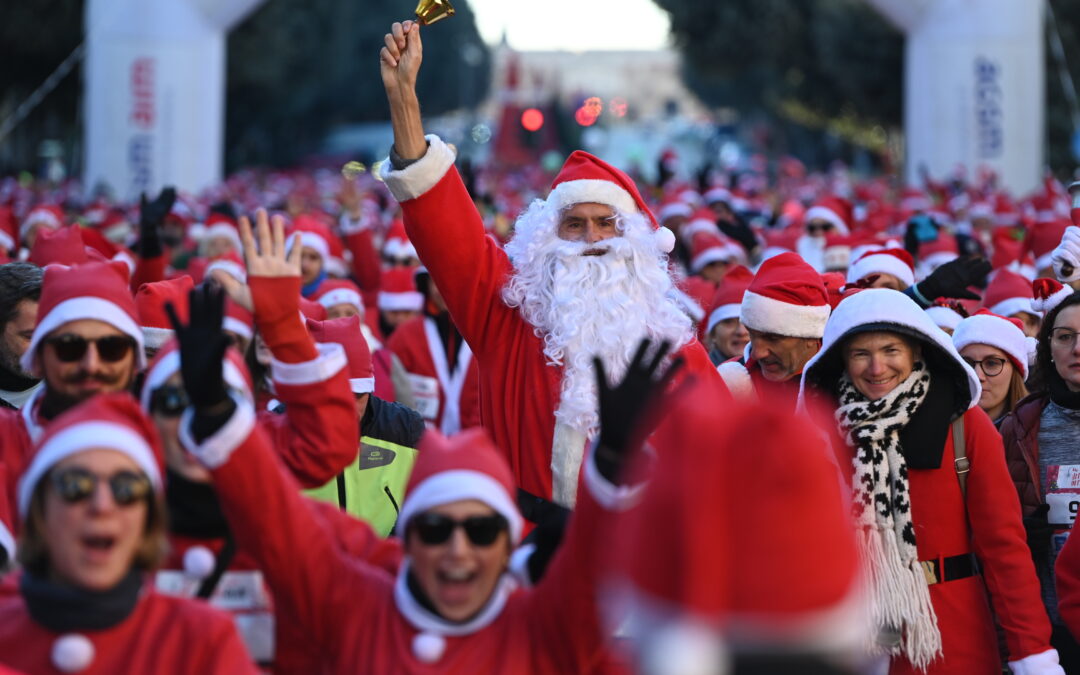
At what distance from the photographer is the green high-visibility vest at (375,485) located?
5.30 meters

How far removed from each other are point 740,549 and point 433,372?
6.55 metres

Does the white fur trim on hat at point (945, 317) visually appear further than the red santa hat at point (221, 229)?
No

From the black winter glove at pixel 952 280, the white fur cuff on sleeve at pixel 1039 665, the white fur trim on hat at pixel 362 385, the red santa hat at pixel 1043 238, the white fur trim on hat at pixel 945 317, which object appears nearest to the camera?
the white fur cuff on sleeve at pixel 1039 665

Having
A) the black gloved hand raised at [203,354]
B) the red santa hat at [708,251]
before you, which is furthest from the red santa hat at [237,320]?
the red santa hat at [708,251]

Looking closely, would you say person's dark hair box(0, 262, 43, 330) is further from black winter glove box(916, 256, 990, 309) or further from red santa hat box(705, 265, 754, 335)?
black winter glove box(916, 256, 990, 309)

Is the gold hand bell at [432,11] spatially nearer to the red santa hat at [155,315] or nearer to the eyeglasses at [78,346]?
the red santa hat at [155,315]

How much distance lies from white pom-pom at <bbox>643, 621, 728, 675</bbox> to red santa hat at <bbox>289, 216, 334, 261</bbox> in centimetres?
814

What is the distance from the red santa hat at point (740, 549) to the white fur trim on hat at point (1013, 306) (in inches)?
223

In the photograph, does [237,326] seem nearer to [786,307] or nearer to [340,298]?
[786,307]

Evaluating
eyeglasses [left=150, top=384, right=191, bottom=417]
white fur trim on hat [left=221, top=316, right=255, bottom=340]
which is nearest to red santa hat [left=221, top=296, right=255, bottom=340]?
white fur trim on hat [left=221, top=316, right=255, bottom=340]

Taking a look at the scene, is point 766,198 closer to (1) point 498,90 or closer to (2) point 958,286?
(2) point 958,286

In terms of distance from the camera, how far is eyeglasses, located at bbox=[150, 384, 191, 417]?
11.8 ft

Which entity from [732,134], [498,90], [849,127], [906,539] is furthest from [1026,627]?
[498,90]

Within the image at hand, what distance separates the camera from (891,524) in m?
4.92
